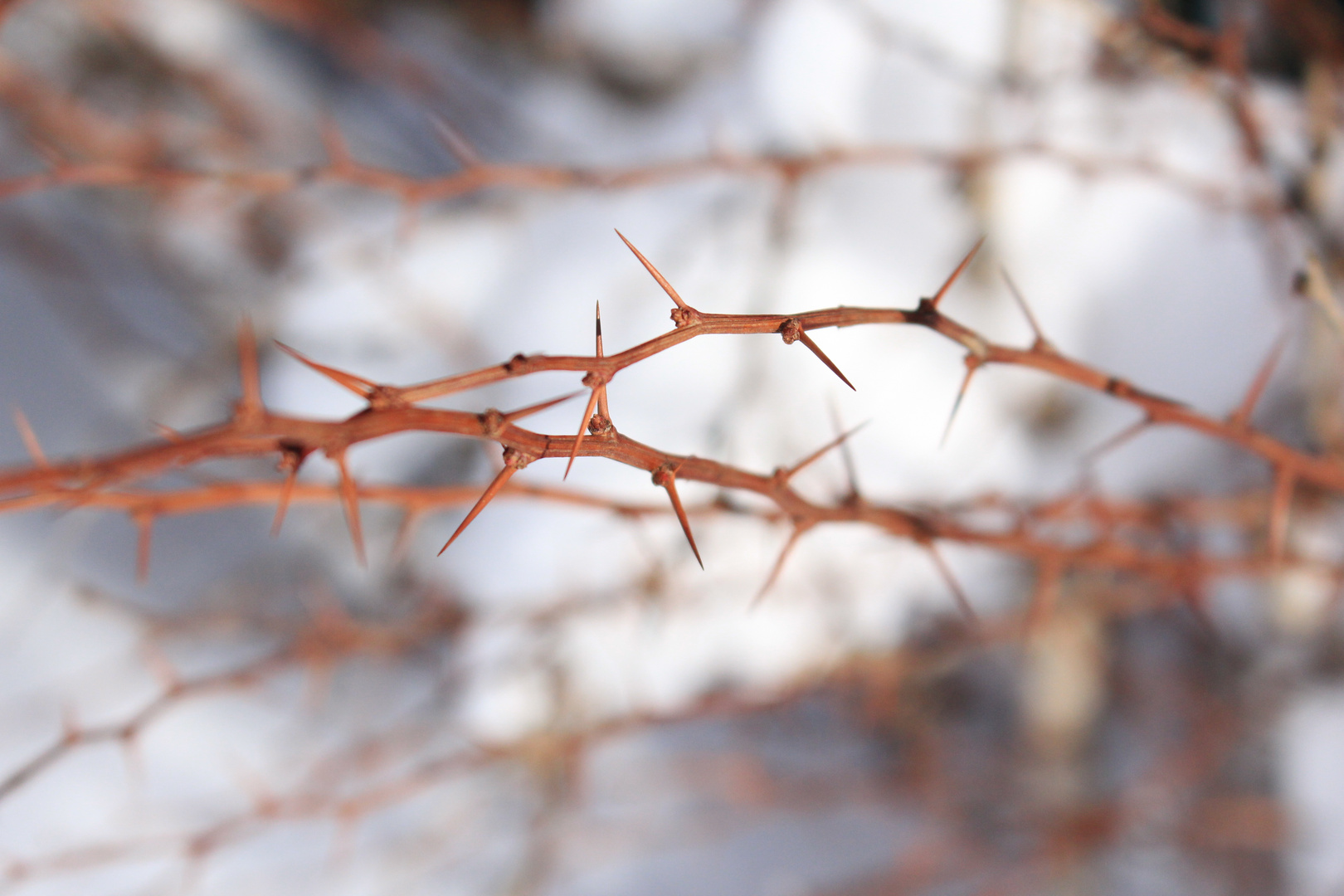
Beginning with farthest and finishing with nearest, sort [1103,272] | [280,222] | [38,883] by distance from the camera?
[280,222]
[1103,272]
[38,883]

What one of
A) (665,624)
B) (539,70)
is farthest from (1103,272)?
(539,70)

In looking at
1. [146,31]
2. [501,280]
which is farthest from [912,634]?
[146,31]

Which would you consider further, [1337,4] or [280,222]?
[280,222]

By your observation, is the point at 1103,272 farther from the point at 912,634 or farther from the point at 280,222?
the point at 280,222

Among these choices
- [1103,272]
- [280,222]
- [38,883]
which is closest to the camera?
[38,883]

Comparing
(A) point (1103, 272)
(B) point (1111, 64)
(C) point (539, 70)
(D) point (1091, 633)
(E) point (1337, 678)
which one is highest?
(C) point (539, 70)

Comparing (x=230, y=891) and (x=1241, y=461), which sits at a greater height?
(x=1241, y=461)

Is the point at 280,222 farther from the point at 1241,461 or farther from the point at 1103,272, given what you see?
the point at 1241,461
